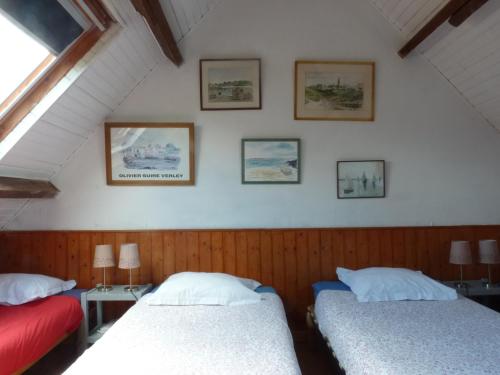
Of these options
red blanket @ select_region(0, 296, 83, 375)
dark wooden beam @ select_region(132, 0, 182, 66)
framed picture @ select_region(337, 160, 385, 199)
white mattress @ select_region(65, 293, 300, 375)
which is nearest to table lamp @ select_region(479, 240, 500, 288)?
framed picture @ select_region(337, 160, 385, 199)

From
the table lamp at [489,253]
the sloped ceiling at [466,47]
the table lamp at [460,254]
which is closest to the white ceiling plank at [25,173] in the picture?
the sloped ceiling at [466,47]

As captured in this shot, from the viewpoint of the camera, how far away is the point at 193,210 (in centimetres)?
279

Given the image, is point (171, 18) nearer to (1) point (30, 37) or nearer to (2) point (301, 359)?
(1) point (30, 37)

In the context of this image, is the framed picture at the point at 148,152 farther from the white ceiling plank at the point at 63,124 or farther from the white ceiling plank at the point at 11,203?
the white ceiling plank at the point at 11,203

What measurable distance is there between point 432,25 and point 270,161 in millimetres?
1555

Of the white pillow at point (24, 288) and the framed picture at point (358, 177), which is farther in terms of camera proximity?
the framed picture at point (358, 177)

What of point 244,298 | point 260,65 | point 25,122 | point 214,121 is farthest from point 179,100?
point 244,298

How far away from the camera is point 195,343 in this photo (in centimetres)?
161

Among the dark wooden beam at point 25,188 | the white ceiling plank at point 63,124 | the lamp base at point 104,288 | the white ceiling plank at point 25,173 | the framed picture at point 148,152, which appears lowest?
the lamp base at point 104,288

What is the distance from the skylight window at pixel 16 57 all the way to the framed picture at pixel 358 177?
2282 mm

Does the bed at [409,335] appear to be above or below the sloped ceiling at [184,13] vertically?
below

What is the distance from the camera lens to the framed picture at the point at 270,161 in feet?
9.12

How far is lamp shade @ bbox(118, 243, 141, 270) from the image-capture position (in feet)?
8.16

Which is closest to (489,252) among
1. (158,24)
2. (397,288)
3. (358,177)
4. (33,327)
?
(397,288)
